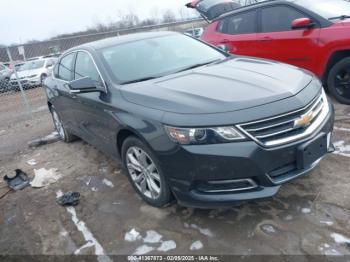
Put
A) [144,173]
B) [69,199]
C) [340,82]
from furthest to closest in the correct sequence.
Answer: [340,82] → [69,199] → [144,173]

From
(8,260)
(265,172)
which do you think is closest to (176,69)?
(265,172)

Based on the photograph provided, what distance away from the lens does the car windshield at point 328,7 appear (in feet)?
17.5

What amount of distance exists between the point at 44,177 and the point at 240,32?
14.2 ft

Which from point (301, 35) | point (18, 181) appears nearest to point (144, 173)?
point (18, 181)

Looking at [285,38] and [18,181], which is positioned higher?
[285,38]

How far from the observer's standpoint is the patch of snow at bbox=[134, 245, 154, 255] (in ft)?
9.54

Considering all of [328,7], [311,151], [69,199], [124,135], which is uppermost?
[328,7]

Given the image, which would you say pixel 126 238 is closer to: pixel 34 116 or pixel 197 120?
pixel 197 120

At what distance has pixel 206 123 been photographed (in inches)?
104

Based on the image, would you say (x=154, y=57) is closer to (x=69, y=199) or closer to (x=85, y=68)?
(x=85, y=68)

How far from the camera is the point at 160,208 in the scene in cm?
343

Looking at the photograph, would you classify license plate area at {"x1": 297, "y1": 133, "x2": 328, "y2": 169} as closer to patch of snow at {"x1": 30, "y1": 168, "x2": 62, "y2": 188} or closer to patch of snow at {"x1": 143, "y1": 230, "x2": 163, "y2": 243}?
patch of snow at {"x1": 143, "y1": 230, "x2": 163, "y2": 243}

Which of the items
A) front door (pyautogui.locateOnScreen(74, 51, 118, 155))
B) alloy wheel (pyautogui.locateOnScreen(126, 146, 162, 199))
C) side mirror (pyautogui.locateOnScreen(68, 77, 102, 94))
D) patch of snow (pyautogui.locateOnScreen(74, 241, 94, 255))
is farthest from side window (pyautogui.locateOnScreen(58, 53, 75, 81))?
patch of snow (pyautogui.locateOnScreen(74, 241, 94, 255))

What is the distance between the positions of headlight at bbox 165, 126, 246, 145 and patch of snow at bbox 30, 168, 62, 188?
2586 mm
